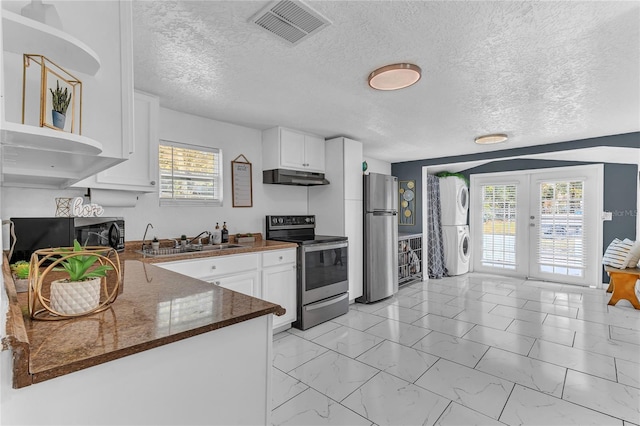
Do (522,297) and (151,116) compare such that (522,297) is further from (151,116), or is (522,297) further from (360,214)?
(151,116)

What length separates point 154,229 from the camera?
296cm

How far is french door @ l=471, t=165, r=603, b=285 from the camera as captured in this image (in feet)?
16.1

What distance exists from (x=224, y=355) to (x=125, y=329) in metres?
0.29

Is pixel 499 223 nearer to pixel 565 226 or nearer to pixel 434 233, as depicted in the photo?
pixel 565 226

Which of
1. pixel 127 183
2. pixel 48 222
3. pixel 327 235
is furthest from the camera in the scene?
pixel 327 235

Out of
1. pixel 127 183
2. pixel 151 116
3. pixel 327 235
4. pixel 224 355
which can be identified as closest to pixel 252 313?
pixel 224 355

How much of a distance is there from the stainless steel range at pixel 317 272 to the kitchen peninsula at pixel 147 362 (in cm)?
219

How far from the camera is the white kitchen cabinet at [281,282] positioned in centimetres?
310

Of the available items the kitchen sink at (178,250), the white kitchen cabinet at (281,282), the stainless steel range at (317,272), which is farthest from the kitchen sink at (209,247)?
the stainless steel range at (317,272)

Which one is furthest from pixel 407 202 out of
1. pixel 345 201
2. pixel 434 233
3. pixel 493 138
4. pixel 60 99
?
pixel 60 99

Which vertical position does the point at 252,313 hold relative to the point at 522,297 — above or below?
above

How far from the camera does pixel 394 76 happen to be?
216 cm

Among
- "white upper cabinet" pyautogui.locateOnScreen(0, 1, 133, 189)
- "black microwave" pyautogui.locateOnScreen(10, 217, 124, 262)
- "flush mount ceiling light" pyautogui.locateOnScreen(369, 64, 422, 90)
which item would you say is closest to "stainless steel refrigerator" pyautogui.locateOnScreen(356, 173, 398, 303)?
"flush mount ceiling light" pyautogui.locateOnScreen(369, 64, 422, 90)

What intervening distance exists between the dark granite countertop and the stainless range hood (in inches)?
92.0
